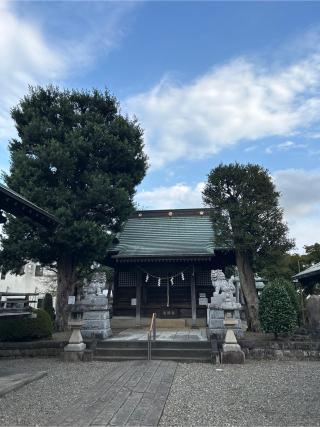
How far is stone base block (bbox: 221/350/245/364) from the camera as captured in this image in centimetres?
973

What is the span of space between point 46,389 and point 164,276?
11.4 meters

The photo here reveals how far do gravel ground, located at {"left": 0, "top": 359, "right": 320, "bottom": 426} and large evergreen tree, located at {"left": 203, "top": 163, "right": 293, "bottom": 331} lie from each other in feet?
18.4

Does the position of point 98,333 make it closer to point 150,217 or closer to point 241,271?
point 241,271

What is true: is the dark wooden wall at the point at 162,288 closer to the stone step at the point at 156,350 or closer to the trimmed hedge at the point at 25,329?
the trimmed hedge at the point at 25,329

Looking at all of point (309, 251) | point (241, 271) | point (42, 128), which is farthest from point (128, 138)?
point (309, 251)

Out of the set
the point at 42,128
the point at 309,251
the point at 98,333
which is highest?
the point at 42,128

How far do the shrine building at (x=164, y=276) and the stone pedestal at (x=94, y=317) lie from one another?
181 inches

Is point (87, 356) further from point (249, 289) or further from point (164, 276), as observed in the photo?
point (164, 276)

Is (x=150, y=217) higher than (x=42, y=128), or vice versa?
(x=42, y=128)

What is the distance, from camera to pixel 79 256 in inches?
570

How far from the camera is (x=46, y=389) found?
272 inches

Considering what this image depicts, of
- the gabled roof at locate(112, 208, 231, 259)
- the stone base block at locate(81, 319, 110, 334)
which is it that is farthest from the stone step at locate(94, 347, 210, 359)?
the gabled roof at locate(112, 208, 231, 259)

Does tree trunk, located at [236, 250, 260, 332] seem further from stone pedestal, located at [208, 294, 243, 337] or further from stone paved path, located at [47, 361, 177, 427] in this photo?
stone paved path, located at [47, 361, 177, 427]

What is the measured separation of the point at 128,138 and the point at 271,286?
8.95m
